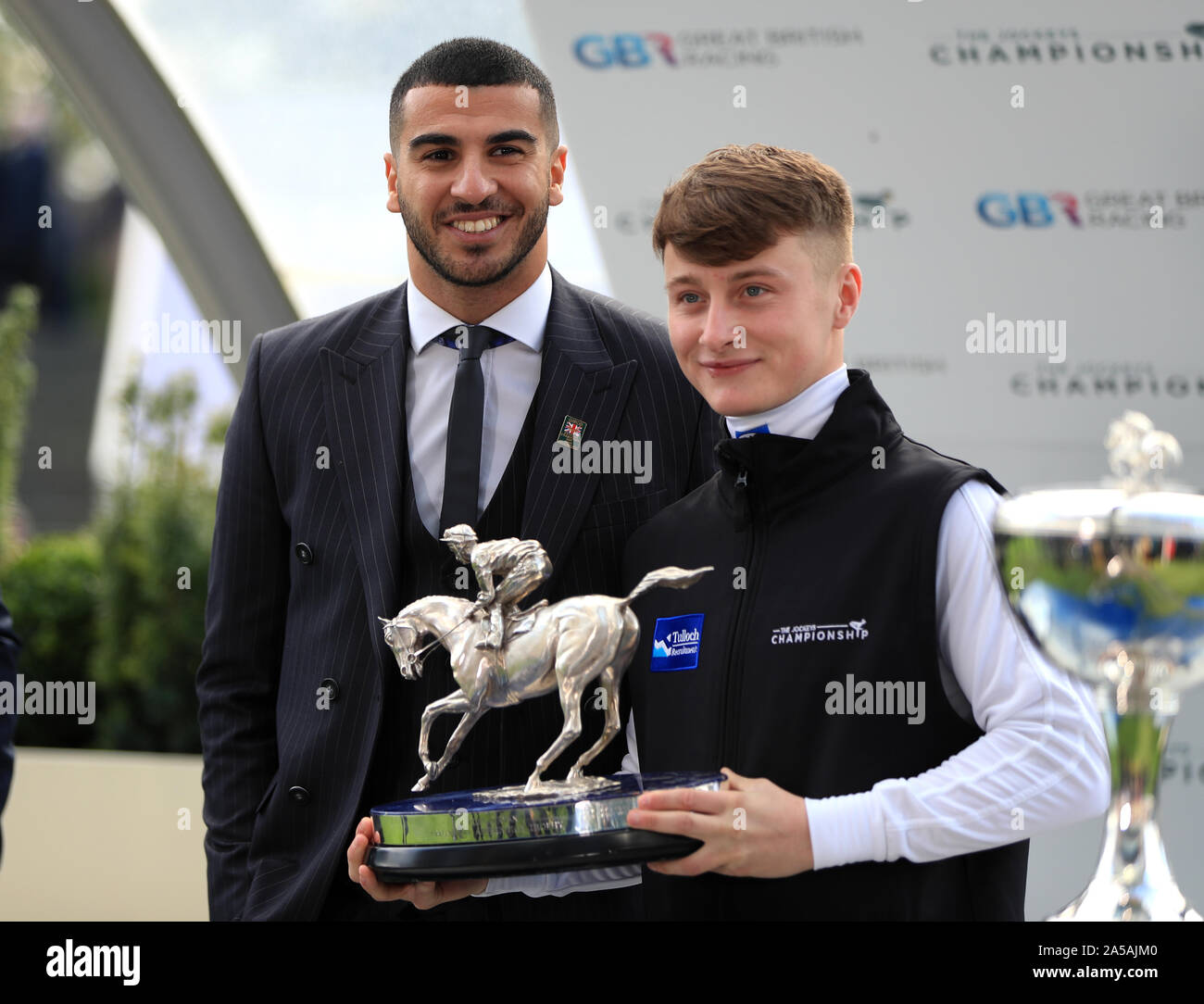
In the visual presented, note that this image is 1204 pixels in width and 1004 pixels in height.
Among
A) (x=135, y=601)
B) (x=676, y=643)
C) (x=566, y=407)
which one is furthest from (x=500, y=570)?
(x=135, y=601)

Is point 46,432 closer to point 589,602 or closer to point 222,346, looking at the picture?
point 222,346

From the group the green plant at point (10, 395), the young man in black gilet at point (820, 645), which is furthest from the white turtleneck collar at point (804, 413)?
the green plant at point (10, 395)

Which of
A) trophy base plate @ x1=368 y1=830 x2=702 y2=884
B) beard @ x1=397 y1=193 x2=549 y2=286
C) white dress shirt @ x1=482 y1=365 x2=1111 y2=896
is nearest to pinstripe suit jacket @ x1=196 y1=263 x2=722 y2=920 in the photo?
beard @ x1=397 y1=193 x2=549 y2=286

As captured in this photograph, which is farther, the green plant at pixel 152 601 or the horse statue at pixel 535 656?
the green plant at pixel 152 601

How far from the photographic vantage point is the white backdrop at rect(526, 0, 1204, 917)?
452 centimetres

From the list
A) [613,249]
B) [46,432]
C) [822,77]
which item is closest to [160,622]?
[613,249]

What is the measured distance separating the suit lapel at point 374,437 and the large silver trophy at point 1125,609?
1089 mm

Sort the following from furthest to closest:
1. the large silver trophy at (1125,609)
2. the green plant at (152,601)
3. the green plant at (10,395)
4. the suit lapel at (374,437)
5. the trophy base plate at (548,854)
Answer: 1. the green plant at (10,395)
2. the green plant at (152,601)
3. the suit lapel at (374,437)
4. the trophy base plate at (548,854)
5. the large silver trophy at (1125,609)

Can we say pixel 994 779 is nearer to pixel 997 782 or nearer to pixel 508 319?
pixel 997 782

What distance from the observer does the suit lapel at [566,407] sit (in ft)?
7.23

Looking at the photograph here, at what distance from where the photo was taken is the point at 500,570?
6.05ft

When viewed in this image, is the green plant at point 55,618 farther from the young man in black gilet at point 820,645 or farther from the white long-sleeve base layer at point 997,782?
the white long-sleeve base layer at point 997,782

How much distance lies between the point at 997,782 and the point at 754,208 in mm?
821
